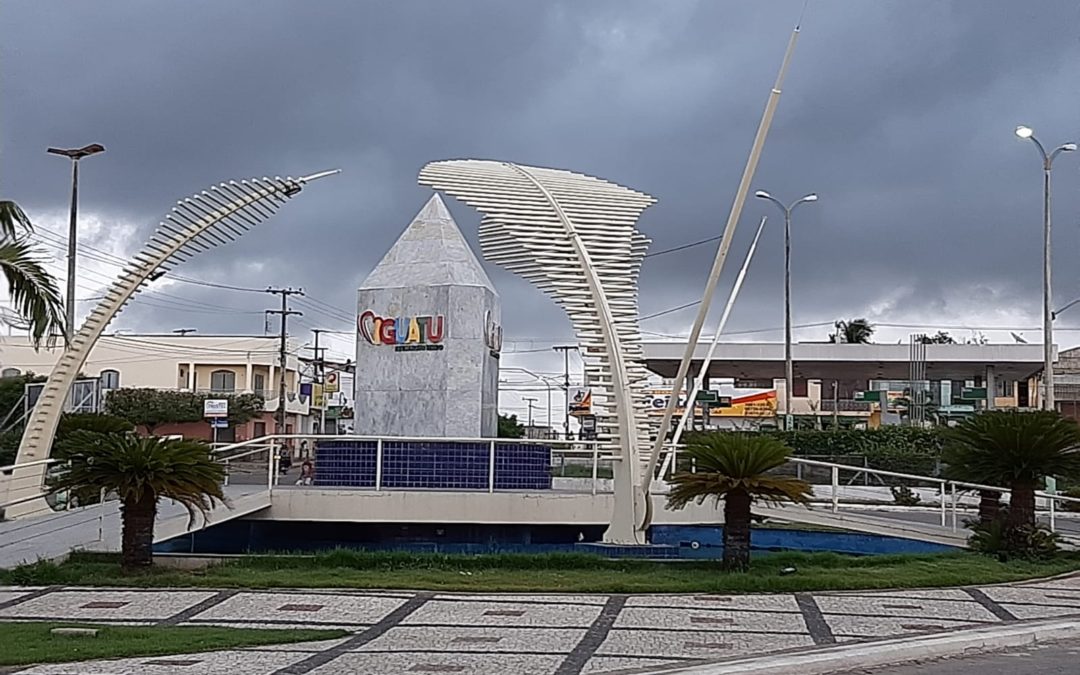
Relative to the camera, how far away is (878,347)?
194ft

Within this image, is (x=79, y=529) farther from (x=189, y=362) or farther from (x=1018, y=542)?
(x=189, y=362)

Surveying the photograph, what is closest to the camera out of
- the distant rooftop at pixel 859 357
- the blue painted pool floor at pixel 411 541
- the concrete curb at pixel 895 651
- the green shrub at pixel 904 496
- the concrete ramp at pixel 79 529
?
the concrete curb at pixel 895 651

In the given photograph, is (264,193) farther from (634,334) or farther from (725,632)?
(725,632)

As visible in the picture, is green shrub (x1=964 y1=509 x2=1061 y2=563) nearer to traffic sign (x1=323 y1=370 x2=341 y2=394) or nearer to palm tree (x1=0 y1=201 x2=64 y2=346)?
palm tree (x1=0 y1=201 x2=64 y2=346)

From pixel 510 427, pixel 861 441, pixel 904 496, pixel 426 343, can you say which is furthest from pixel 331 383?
pixel 426 343

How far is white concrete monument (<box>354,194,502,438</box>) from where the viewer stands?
85.7 feet

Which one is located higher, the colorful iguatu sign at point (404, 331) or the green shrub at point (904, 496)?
the colorful iguatu sign at point (404, 331)

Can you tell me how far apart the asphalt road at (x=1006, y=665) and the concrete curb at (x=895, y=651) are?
0.15 meters

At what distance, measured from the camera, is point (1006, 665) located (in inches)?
416

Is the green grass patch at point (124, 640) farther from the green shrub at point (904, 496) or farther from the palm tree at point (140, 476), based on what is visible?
the green shrub at point (904, 496)

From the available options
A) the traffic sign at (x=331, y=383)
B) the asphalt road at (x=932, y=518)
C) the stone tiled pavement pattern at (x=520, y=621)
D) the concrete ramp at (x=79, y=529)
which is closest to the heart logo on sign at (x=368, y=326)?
the concrete ramp at (x=79, y=529)

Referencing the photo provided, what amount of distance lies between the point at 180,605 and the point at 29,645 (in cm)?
291

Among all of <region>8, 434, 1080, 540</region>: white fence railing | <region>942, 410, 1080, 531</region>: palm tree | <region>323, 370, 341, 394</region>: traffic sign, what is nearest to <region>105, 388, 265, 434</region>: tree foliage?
<region>323, 370, 341, 394</region>: traffic sign

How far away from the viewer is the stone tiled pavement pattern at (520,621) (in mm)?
10172
